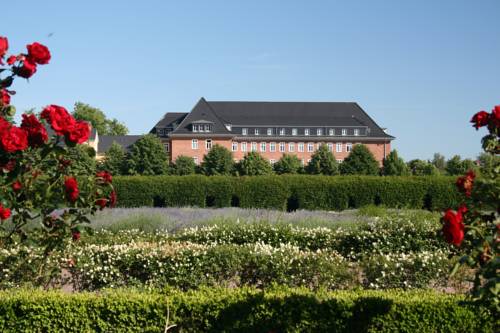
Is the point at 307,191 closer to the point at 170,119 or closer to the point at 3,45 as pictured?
the point at 3,45

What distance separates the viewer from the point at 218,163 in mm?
55125

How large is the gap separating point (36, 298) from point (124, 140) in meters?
74.8

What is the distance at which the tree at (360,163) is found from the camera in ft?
181

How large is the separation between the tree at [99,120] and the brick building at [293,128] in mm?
11208

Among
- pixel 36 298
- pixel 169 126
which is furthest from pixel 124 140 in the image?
pixel 36 298

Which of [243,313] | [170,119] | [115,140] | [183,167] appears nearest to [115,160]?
[183,167]

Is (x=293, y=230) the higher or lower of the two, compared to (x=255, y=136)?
lower

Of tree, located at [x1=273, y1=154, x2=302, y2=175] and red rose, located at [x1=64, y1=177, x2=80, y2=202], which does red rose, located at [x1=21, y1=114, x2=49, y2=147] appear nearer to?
red rose, located at [x1=64, y1=177, x2=80, y2=202]

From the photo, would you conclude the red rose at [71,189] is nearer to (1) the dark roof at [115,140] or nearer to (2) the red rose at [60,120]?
(2) the red rose at [60,120]

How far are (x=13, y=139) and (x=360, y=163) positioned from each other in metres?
53.3

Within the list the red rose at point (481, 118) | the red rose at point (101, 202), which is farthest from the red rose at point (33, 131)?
the red rose at point (481, 118)

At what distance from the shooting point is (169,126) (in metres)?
73.6

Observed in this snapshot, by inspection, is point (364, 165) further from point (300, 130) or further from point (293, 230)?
point (293, 230)

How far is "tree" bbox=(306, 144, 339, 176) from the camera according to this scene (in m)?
59.9
